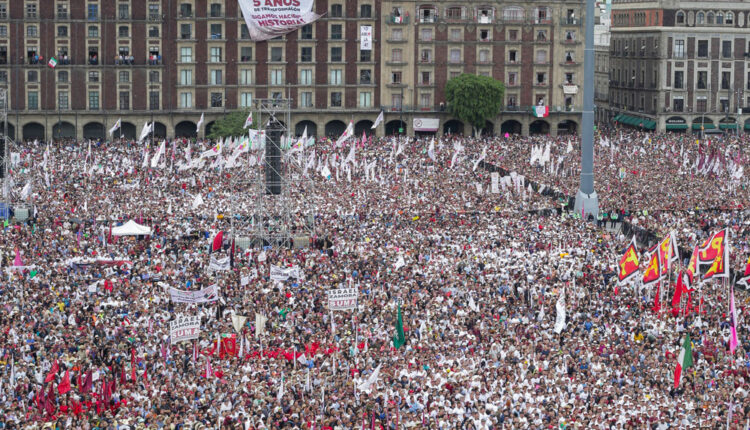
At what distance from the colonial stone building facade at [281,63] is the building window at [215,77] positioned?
4.6 inches

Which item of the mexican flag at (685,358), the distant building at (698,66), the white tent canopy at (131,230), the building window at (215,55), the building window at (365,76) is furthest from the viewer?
the distant building at (698,66)

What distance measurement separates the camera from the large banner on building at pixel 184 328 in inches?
1790

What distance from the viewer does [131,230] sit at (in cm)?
6562

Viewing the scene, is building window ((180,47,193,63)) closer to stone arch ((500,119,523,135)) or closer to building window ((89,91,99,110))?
building window ((89,91,99,110))

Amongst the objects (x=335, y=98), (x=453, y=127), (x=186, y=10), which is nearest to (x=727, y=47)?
(x=453, y=127)

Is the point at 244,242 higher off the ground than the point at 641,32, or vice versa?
the point at 641,32

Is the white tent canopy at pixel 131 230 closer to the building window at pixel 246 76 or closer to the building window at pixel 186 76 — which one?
the building window at pixel 186 76

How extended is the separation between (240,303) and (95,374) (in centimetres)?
959

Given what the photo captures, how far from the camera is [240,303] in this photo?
2060 inches

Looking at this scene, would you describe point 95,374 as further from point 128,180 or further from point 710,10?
point 710,10

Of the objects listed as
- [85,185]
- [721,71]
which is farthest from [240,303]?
[721,71]

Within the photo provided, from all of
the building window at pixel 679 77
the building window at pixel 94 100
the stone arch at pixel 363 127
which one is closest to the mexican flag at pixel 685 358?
the stone arch at pixel 363 127

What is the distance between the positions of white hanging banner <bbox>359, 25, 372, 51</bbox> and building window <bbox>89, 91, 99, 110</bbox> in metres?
22.3

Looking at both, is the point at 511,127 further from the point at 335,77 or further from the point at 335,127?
the point at 335,77
